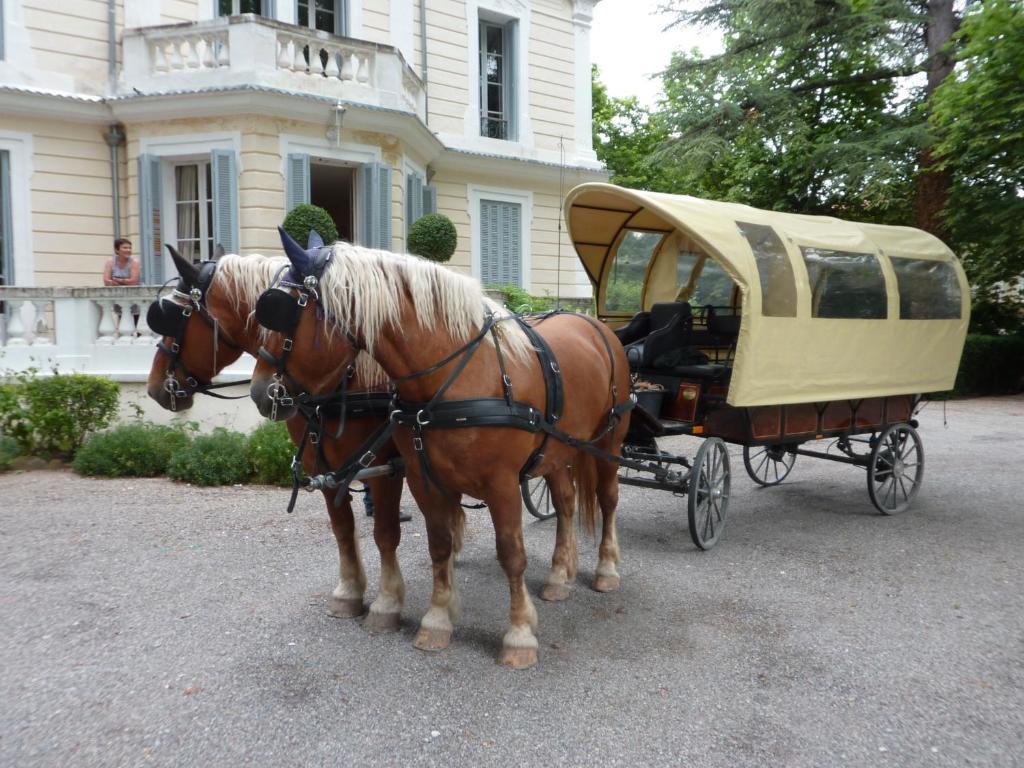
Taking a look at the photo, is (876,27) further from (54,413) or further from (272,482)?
(54,413)

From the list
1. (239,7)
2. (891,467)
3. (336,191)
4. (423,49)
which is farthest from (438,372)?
(336,191)

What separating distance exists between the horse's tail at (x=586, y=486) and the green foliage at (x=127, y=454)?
474 cm

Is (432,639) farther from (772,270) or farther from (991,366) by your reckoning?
(991,366)

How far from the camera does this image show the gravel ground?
292cm

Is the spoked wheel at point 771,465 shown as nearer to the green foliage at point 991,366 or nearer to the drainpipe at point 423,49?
the drainpipe at point 423,49

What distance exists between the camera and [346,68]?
11391 mm

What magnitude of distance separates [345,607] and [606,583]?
5.28ft

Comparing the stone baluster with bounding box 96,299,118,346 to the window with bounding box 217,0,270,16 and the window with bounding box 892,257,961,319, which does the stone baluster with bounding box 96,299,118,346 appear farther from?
the window with bounding box 892,257,961,319

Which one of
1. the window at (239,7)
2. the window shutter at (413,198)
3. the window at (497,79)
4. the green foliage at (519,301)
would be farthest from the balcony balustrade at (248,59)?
the window at (497,79)

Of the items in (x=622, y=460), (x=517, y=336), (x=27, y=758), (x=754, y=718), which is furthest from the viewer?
(x=622, y=460)

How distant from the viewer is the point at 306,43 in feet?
36.3

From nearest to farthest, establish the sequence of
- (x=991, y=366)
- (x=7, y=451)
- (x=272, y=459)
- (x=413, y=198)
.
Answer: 1. (x=272, y=459)
2. (x=7, y=451)
3. (x=413, y=198)
4. (x=991, y=366)

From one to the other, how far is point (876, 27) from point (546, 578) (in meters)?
15.1

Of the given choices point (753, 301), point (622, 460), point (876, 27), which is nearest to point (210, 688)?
point (622, 460)
